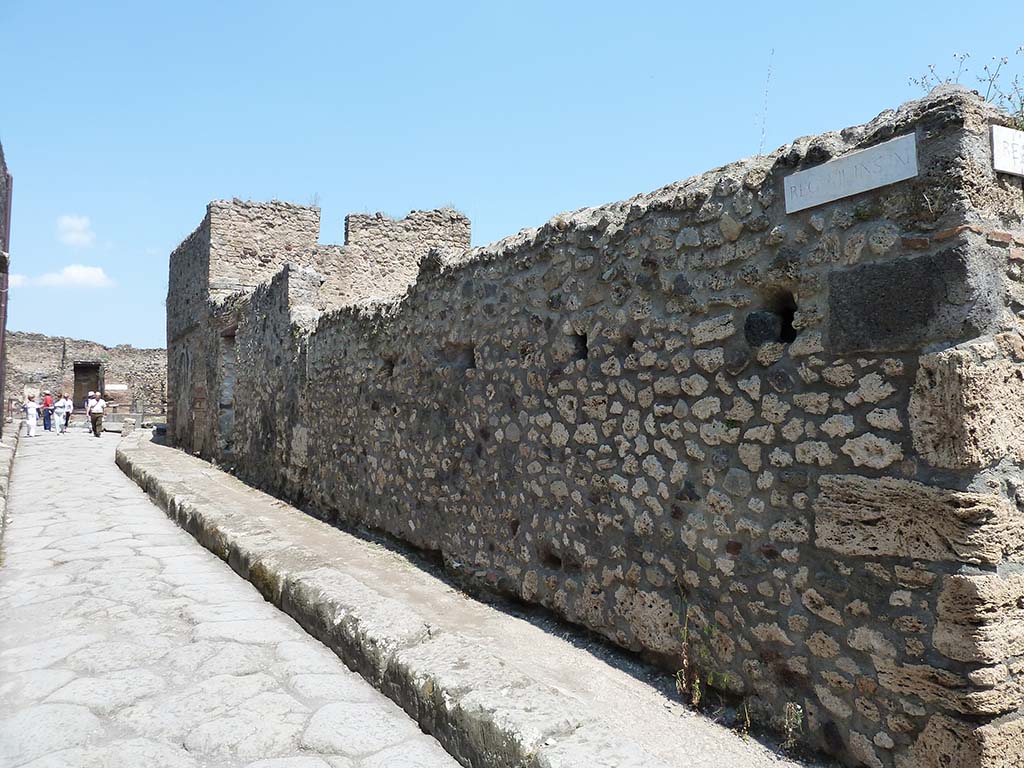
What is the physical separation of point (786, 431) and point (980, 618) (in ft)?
2.58

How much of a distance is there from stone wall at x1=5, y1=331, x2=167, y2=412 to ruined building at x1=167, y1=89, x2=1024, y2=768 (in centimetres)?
2813

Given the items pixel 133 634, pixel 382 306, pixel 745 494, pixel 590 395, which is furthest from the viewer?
pixel 382 306

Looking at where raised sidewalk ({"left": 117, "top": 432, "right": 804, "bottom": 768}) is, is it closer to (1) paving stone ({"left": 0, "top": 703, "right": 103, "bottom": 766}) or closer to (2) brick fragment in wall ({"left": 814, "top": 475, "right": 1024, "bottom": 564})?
(2) brick fragment in wall ({"left": 814, "top": 475, "right": 1024, "bottom": 564})

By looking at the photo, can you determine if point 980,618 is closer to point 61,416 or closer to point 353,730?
point 353,730

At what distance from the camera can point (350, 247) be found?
433 inches

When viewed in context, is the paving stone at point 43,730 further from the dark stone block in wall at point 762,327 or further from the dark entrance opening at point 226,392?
the dark entrance opening at point 226,392

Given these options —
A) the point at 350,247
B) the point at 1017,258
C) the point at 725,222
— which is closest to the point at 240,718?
the point at 725,222

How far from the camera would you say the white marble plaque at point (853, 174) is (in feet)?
7.52

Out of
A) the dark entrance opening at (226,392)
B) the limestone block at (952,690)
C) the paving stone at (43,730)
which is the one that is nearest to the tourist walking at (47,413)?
the dark entrance opening at (226,392)

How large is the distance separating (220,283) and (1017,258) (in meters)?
11.2

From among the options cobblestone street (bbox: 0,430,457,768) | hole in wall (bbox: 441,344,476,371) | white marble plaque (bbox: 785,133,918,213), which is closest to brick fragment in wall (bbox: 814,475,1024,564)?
white marble plaque (bbox: 785,133,918,213)

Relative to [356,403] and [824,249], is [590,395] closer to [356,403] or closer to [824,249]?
[824,249]

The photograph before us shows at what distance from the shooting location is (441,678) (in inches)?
107

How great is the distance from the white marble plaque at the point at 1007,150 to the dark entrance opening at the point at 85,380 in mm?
32095
